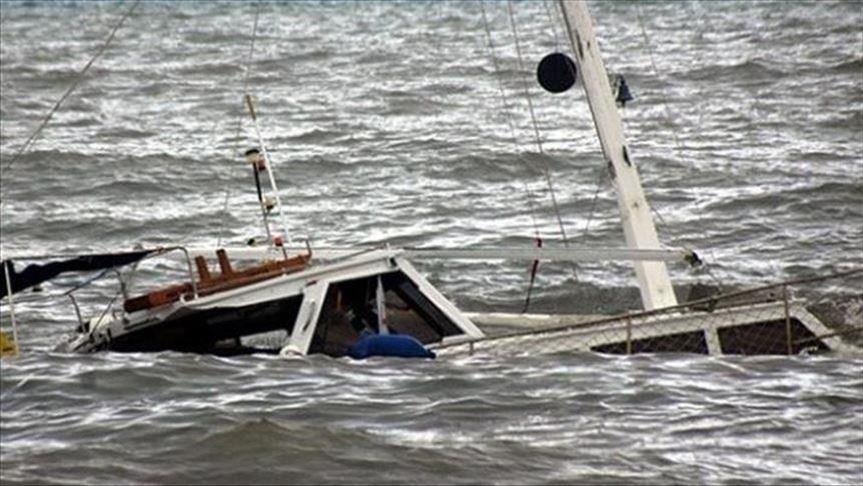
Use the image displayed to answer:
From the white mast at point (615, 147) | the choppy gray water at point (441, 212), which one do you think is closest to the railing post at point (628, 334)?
the choppy gray water at point (441, 212)

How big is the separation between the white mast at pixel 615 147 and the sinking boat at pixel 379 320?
1.13 metres

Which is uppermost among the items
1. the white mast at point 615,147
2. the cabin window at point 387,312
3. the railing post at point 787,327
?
the white mast at point 615,147

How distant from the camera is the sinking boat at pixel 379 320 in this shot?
2039 cm

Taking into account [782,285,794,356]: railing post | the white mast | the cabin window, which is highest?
the white mast

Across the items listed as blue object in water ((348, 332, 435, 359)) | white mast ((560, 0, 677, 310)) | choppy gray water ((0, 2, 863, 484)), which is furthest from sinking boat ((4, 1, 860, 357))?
white mast ((560, 0, 677, 310))

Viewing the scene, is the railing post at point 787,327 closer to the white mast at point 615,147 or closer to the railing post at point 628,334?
the railing post at point 628,334

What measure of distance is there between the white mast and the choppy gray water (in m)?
2.80

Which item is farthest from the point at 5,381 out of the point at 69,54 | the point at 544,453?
the point at 69,54

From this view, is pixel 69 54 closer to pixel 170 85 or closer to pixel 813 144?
pixel 170 85

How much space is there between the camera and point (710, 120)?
43250 mm

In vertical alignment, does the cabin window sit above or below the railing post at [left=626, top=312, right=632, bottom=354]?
above

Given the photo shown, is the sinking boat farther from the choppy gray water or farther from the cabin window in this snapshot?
the choppy gray water

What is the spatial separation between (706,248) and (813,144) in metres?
9.54

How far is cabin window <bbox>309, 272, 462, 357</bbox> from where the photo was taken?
20.8m
